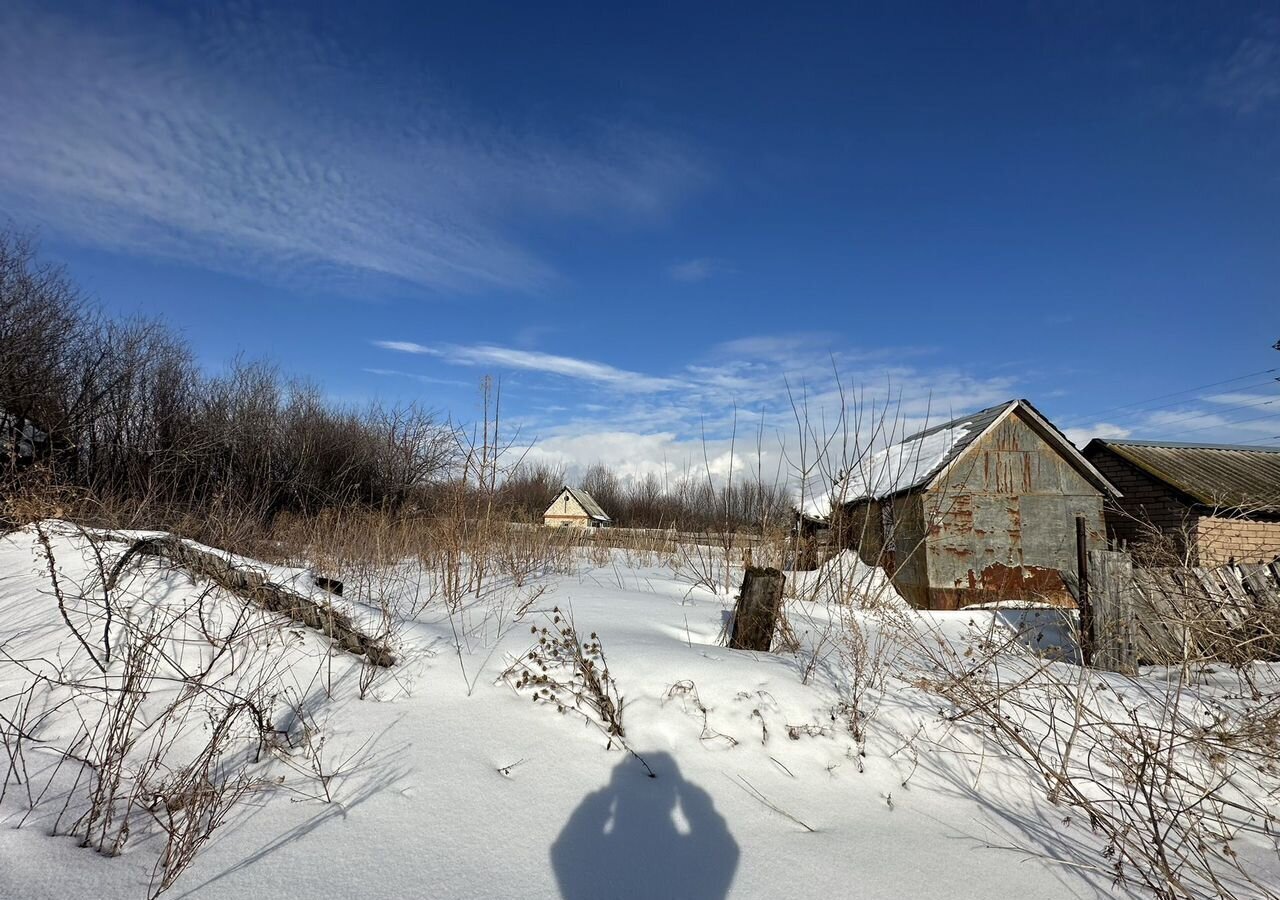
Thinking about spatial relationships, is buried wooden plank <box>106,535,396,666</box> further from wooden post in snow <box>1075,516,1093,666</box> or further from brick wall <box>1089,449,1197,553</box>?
brick wall <box>1089,449,1197,553</box>

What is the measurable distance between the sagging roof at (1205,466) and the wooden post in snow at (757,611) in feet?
47.7

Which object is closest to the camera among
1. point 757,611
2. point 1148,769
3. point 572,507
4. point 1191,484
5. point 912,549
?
point 1148,769

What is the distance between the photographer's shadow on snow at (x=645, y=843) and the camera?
2.50 m

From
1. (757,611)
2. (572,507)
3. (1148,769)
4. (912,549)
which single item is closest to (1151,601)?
(1148,769)

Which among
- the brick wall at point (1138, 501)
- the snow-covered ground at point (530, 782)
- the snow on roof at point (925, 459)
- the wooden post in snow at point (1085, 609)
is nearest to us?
the snow-covered ground at point (530, 782)

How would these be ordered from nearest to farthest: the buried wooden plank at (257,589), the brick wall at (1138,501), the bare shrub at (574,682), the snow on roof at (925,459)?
the bare shrub at (574,682) → the buried wooden plank at (257,589) → the snow on roof at (925,459) → the brick wall at (1138,501)

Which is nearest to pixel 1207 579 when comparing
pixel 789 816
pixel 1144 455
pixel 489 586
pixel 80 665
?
pixel 789 816

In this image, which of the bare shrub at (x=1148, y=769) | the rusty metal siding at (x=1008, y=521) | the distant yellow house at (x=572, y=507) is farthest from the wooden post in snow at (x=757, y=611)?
the distant yellow house at (x=572, y=507)

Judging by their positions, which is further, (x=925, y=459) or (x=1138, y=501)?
(x=1138, y=501)

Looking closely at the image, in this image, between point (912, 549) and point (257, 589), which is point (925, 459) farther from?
point (257, 589)

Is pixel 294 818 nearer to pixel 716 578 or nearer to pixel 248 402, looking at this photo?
pixel 716 578

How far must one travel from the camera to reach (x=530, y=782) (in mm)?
3082

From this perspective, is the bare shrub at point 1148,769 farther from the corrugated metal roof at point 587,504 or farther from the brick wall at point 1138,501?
the corrugated metal roof at point 587,504

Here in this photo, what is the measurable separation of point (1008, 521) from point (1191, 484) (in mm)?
8356
